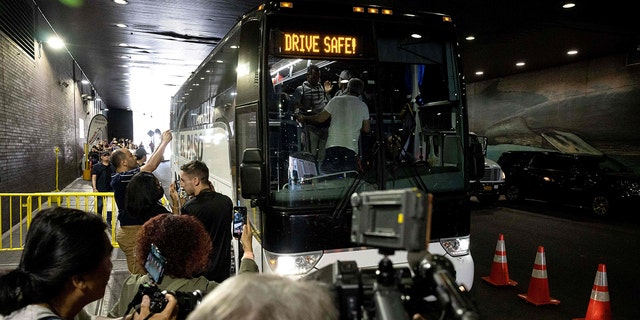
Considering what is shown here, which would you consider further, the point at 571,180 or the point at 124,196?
the point at 571,180

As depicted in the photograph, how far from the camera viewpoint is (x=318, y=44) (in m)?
4.55

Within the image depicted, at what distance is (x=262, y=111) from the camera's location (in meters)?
4.43

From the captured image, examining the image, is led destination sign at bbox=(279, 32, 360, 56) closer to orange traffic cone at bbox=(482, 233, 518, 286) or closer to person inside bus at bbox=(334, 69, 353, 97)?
person inside bus at bbox=(334, 69, 353, 97)

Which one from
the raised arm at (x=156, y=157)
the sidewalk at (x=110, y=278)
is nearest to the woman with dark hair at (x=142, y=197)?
the raised arm at (x=156, y=157)

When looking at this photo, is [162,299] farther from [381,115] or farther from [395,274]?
[381,115]

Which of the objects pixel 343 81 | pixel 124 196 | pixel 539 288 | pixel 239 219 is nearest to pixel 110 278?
pixel 124 196

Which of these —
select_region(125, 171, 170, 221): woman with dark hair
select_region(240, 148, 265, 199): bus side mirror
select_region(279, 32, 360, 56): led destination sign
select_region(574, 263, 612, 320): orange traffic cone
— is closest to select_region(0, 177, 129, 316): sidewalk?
select_region(125, 171, 170, 221): woman with dark hair

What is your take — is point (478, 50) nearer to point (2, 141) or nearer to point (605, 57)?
point (605, 57)

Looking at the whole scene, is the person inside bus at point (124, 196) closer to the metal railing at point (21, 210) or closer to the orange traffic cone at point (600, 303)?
the metal railing at point (21, 210)

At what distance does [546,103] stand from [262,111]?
18301mm

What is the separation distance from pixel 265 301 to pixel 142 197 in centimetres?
332

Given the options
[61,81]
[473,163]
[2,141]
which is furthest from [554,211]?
[61,81]

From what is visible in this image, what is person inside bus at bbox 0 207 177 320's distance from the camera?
1.69 metres

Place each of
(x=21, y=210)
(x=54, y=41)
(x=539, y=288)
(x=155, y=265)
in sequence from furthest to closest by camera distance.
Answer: (x=54, y=41) → (x=21, y=210) → (x=539, y=288) → (x=155, y=265)
